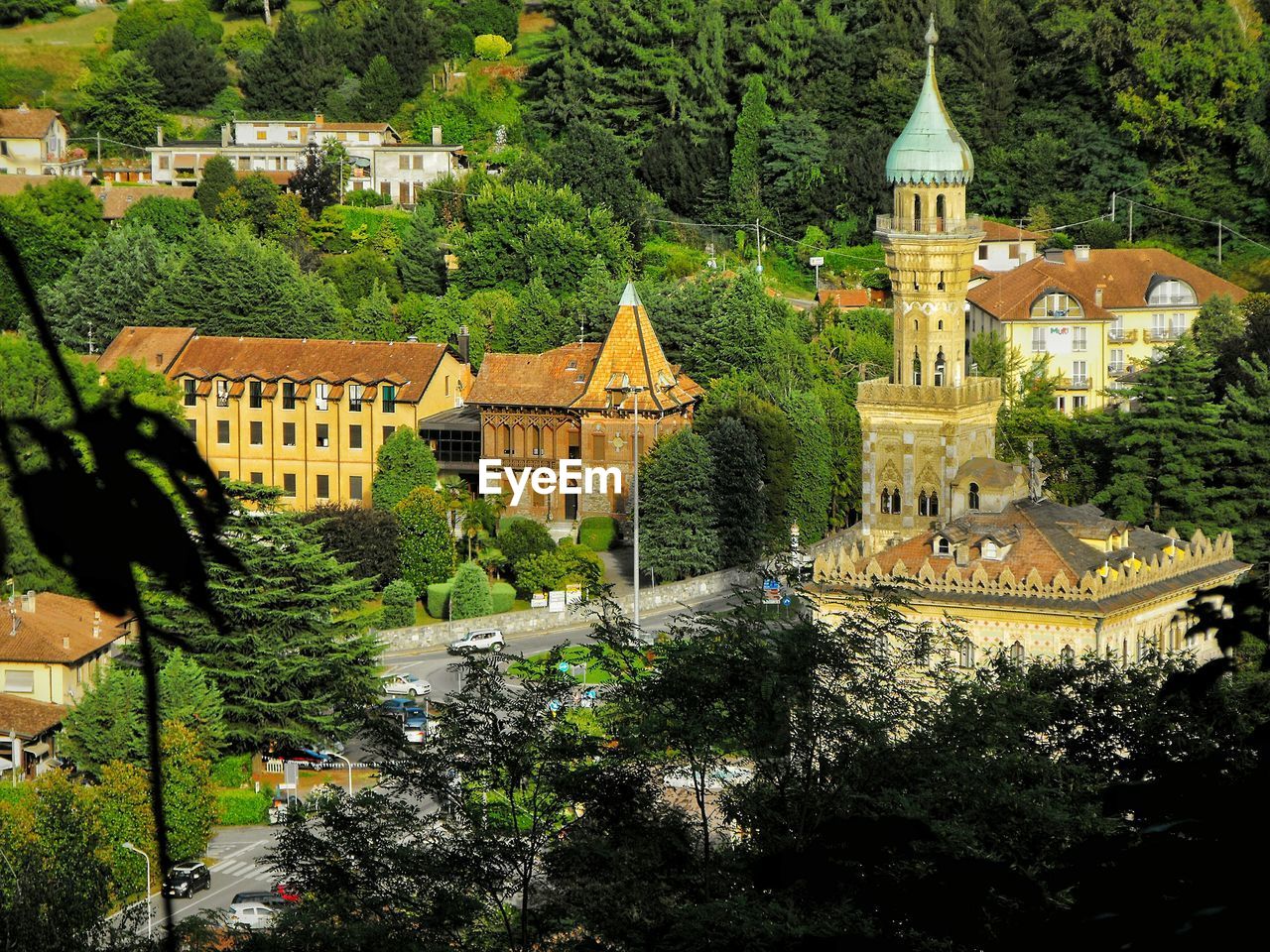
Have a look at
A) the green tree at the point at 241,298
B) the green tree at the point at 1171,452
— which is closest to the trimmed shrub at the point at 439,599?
the green tree at the point at 1171,452

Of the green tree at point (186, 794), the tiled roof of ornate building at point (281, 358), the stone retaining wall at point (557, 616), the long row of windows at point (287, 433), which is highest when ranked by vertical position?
the tiled roof of ornate building at point (281, 358)

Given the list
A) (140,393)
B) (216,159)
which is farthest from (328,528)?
(216,159)

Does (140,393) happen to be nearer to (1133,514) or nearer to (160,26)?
(1133,514)

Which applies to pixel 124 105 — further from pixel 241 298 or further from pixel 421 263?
pixel 241 298

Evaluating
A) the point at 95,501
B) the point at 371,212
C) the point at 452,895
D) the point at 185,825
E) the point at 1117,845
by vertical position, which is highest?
the point at 371,212

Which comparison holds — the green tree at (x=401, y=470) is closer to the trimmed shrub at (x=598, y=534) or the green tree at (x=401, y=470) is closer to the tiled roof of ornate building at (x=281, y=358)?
the tiled roof of ornate building at (x=281, y=358)

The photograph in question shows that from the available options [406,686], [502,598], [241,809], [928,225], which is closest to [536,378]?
[502,598]
